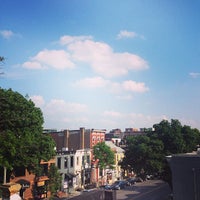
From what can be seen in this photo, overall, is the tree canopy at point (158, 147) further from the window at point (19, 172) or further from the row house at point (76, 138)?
the row house at point (76, 138)

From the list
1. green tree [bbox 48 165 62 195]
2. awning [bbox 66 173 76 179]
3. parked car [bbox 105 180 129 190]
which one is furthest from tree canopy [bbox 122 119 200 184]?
awning [bbox 66 173 76 179]

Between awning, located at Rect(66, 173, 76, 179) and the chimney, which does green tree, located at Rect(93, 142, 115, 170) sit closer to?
the chimney

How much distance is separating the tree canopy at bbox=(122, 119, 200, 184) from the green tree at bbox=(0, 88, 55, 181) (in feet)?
38.0

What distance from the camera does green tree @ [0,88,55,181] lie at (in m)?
30.7

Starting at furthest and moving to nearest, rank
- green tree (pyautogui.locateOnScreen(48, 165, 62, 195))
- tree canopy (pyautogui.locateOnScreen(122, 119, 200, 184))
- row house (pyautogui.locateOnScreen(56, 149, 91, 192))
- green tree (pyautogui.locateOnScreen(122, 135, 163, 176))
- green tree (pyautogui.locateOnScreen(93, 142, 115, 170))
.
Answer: green tree (pyautogui.locateOnScreen(93, 142, 115, 170))
row house (pyautogui.locateOnScreen(56, 149, 91, 192))
green tree (pyautogui.locateOnScreen(48, 165, 62, 195))
tree canopy (pyautogui.locateOnScreen(122, 119, 200, 184))
green tree (pyautogui.locateOnScreen(122, 135, 163, 176))

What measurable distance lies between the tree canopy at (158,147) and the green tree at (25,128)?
456 inches

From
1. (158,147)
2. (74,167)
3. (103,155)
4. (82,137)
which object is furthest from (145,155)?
(82,137)

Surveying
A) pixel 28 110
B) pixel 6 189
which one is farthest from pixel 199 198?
pixel 28 110

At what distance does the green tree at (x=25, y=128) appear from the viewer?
30672 mm

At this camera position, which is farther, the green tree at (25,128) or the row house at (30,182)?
the row house at (30,182)

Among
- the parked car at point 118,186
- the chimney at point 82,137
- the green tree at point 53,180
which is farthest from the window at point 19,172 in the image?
the chimney at point 82,137

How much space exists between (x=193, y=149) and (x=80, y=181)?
23.6 meters

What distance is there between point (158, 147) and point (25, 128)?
1805cm

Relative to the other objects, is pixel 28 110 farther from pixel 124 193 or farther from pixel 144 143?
pixel 124 193
